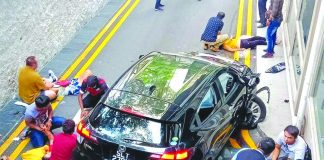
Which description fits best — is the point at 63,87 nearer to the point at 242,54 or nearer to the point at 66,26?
the point at 66,26

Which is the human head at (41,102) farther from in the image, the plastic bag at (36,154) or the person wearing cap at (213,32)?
the person wearing cap at (213,32)

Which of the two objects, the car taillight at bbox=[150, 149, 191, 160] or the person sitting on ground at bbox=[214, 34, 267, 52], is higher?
the car taillight at bbox=[150, 149, 191, 160]

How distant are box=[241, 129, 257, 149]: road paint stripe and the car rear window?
2.70m

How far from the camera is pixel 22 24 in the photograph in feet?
38.5

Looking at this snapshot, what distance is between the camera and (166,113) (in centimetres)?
777

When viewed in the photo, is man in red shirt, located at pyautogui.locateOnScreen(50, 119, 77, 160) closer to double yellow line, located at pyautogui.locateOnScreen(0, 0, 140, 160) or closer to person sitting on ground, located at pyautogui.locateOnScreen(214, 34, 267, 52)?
double yellow line, located at pyautogui.locateOnScreen(0, 0, 140, 160)

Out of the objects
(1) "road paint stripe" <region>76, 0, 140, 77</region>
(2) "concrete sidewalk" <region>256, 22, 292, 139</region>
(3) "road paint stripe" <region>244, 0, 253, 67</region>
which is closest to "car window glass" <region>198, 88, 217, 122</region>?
(2) "concrete sidewalk" <region>256, 22, 292, 139</region>

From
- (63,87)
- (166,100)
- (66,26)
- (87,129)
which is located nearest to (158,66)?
(166,100)

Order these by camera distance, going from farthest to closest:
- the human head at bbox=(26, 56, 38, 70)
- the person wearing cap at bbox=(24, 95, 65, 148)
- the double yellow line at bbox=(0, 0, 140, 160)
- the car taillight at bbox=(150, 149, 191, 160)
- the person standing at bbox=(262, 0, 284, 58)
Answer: the person standing at bbox=(262, 0, 284, 58), the human head at bbox=(26, 56, 38, 70), the double yellow line at bbox=(0, 0, 140, 160), the person wearing cap at bbox=(24, 95, 65, 148), the car taillight at bbox=(150, 149, 191, 160)

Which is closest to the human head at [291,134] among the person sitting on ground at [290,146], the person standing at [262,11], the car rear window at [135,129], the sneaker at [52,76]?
the person sitting on ground at [290,146]

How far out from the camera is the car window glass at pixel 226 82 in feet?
29.8

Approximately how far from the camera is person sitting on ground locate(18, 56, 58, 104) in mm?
10445

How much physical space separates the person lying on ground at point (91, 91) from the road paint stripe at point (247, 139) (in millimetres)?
2930

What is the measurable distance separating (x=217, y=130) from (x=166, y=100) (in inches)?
46.4
